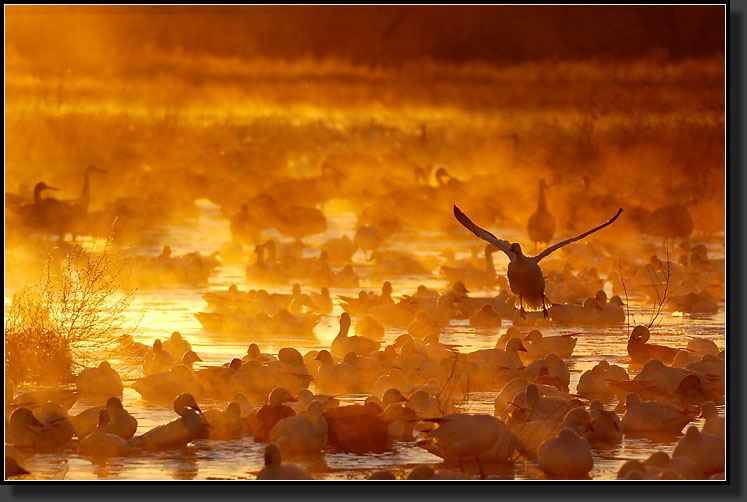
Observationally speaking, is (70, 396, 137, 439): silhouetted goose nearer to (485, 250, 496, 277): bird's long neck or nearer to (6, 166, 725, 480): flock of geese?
(6, 166, 725, 480): flock of geese

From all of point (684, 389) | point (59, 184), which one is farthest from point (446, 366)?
point (59, 184)

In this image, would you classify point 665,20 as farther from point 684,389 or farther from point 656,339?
point 684,389

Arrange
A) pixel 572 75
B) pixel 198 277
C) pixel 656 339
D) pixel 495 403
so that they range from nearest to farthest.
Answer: pixel 495 403 → pixel 656 339 → pixel 198 277 → pixel 572 75

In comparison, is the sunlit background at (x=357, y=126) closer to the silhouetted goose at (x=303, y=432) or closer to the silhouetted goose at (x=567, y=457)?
the silhouetted goose at (x=303, y=432)

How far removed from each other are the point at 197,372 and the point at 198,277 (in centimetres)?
651

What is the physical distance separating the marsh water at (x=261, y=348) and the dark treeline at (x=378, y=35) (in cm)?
307

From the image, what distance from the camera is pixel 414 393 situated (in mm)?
Answer: 10586

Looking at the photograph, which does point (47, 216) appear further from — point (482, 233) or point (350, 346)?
point (482, 233)

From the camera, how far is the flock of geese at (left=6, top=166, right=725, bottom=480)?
935 cm

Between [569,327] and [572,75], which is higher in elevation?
[572,75]

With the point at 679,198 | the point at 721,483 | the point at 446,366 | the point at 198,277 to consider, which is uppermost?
the point at 679,198

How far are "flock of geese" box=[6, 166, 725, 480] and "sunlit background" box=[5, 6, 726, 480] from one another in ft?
0.54

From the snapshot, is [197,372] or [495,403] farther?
[197,372]

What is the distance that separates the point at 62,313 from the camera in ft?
39.1
